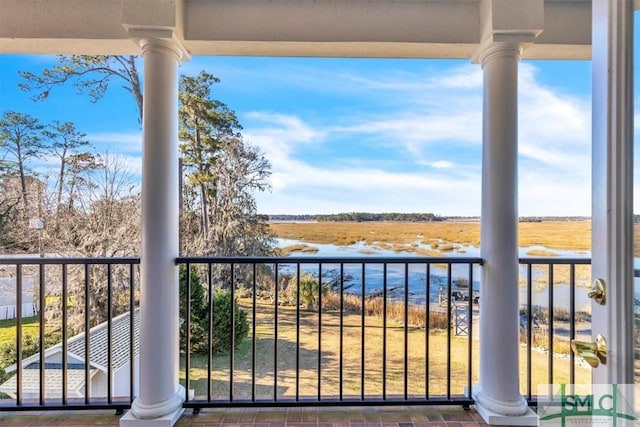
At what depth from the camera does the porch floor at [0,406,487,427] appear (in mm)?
1996

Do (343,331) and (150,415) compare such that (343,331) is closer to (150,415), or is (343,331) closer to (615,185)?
(150,415)

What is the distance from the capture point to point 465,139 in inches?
134

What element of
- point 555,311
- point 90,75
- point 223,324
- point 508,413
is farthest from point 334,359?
point 90,75

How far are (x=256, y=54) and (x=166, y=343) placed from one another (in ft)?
6.29

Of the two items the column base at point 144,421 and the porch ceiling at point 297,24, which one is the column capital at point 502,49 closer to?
the porch ceiling at point 297,24

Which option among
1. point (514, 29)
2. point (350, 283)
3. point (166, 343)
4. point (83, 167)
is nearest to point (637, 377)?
point (514, 29)

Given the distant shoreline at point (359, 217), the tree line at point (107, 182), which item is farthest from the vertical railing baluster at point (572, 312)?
the tree line at point (107, 182)

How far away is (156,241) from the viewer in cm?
196

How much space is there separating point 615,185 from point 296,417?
2.03 m

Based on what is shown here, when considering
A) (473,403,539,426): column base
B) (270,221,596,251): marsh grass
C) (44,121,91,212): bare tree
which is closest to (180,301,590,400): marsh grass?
(270,221,596,251): marsh grass

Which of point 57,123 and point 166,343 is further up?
point 57,123

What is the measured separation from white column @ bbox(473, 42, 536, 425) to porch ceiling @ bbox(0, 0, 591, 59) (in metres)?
0.29

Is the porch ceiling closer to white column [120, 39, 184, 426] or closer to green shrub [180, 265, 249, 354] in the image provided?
white column [120, 39, 184, 426]

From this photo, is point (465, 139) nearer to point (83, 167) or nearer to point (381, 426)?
point (381, 426)
